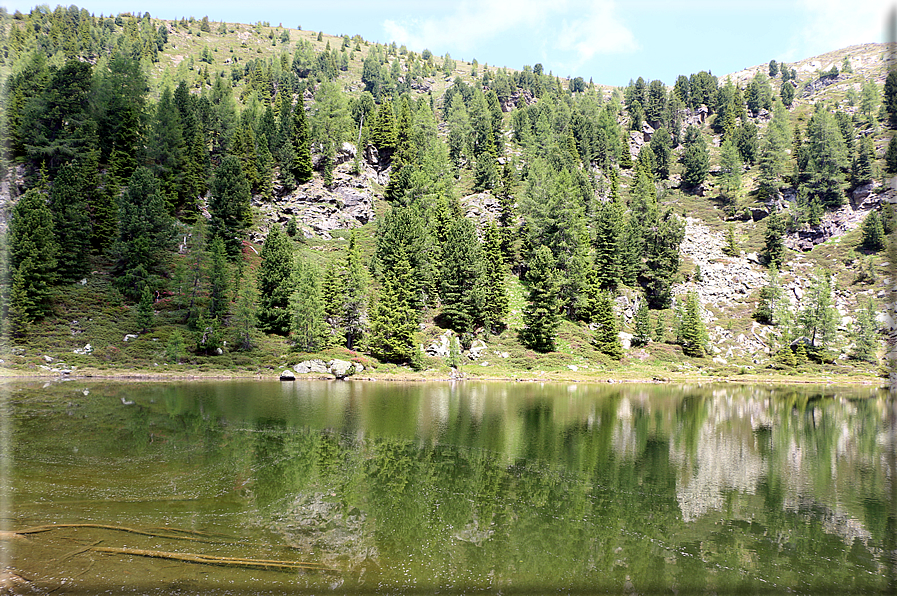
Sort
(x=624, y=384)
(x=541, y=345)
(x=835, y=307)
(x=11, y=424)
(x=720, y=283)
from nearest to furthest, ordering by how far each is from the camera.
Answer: (x=11, y=424)
(x=624, y=384)
(x=541, y=345)
(x=835, y=307)
(x=720, y=283)

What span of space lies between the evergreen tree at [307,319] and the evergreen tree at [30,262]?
30.1 meters

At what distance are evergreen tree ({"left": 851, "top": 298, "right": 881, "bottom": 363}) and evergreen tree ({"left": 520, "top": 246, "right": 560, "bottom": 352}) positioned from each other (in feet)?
182

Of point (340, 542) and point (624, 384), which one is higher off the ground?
point (340, 542)

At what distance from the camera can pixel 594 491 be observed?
18.6 meters

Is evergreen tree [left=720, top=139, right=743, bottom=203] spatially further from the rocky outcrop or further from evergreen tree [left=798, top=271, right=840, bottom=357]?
the rocky outcrop

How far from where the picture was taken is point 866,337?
254ft

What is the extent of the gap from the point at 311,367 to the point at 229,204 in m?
40.4

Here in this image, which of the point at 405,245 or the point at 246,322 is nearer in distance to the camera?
the point at 246,322

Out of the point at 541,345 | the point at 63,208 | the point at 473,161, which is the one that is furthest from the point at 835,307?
the point at 63,208

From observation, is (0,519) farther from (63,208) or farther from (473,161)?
(473,161)

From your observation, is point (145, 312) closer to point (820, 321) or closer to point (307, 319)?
point (307, 319)

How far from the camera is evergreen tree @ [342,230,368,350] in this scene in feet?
222

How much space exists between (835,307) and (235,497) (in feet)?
372

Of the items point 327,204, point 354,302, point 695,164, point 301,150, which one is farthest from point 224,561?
point 695,164
